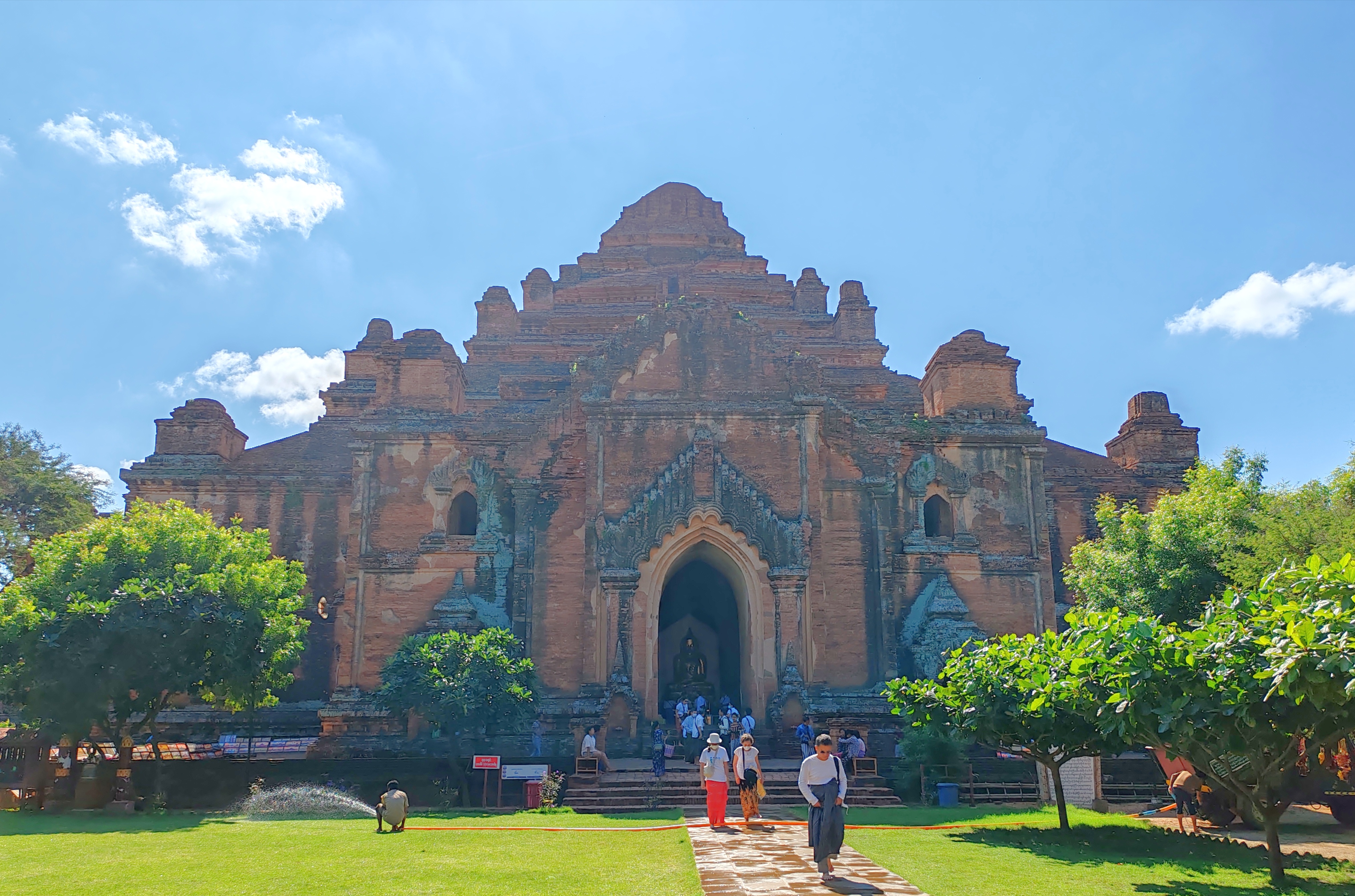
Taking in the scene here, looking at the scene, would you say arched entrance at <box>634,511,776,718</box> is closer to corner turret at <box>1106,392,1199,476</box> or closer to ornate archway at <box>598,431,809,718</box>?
ornate archway at <box>598,431,809,718</box>

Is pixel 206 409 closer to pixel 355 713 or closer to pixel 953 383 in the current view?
pixel 355 713

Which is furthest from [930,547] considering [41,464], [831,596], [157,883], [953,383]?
[41,464]

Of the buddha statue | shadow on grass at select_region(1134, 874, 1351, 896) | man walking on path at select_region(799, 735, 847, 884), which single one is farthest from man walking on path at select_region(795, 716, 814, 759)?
shadow on grass at select_region(1134, 874, 1351, 896)

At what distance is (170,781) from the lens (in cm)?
1953

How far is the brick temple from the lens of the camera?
23.8 meters

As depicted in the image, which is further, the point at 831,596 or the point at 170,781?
the point at 831,596

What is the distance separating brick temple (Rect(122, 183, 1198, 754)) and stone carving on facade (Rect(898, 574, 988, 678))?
0.17ft

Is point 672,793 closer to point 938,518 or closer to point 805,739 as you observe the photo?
point 805,739

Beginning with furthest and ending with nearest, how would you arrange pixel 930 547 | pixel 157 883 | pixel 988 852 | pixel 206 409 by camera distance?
pixel 206 409
pixel 930 547
pixel 988 852
pixel 157 883

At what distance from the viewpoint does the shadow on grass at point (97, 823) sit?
15.2 m

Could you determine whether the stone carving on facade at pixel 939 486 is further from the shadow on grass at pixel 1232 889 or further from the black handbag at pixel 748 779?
the shadow on grass at pixel 1232 889

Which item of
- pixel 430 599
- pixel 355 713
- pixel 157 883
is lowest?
pixel 157 883

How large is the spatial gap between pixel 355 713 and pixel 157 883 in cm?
1364

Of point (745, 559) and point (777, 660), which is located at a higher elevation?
point (745, 559)
